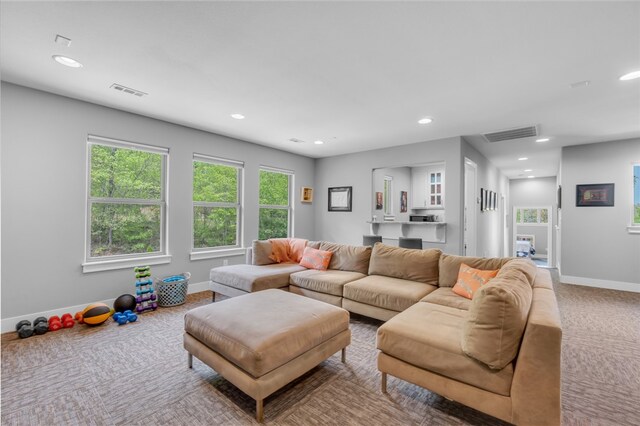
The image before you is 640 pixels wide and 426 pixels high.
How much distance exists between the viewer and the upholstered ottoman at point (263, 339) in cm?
177

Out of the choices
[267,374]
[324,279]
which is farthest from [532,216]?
[267,374]

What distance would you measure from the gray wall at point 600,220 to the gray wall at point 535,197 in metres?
3.81

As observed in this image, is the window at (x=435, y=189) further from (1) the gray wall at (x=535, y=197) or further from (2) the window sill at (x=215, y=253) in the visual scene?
(2) the window sill at (x=215, y=253)

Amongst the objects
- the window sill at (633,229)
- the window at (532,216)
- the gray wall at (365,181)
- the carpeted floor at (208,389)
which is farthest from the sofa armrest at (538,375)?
the window at (532,216)

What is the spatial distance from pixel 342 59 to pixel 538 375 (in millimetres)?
2562

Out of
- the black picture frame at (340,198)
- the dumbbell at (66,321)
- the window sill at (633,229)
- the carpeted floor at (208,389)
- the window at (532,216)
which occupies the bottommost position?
the carpeted floor at (208,389)

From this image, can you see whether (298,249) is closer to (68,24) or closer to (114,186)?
(114,186)

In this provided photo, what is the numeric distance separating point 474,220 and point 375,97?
13.3ft

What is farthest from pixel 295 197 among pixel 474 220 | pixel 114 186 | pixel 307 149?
pixel 474 220

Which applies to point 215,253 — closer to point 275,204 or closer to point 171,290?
point 171,290

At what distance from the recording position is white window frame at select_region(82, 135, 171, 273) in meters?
3.60

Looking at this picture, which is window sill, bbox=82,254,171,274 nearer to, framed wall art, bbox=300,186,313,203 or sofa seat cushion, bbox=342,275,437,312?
sofa seat cushion, bbox=342,275,437,312

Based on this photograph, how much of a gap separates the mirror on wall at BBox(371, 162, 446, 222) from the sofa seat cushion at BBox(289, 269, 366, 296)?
3579 mm

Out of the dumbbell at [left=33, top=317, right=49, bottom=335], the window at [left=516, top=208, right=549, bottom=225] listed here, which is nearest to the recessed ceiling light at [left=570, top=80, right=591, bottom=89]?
the dumbbell at [left=33, top=317, right=49, bottom=335]
